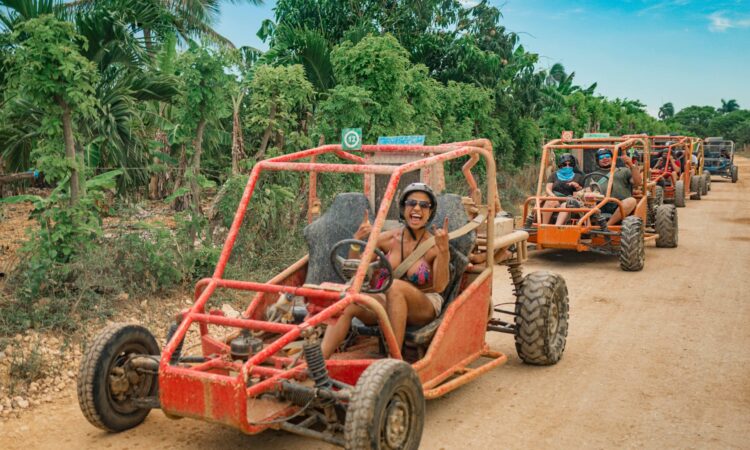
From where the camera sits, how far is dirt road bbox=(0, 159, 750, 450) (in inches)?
181

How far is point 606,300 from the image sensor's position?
28.2ft

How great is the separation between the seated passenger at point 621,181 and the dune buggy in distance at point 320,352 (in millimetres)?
5534

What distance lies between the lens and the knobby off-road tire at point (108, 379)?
433cm

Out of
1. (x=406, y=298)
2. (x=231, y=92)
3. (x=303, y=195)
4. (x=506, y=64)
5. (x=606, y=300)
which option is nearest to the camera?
(x=406, y=298)

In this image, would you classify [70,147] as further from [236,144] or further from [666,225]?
[666,225]

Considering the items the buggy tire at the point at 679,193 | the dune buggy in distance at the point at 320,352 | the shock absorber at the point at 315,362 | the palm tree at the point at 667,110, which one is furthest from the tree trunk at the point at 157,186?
the palm tree at the point at 667,110

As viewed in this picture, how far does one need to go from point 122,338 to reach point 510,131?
1569 cm

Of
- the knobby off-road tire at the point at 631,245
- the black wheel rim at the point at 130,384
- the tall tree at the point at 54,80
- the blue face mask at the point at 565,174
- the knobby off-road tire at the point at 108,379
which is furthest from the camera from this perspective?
the blue face mask at the point at 565,174

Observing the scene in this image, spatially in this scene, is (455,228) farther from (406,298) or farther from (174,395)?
(174,395)

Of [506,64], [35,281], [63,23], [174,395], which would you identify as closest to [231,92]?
[63,23]

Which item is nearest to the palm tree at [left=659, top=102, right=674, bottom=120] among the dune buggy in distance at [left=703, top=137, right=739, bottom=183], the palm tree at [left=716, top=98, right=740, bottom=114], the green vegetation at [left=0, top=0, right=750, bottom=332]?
the palm tree at [left=716, top=98, right=740, bottom=114]

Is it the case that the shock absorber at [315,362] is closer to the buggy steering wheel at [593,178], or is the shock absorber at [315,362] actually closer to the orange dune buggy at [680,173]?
the buggy steering wheel at [593,178]

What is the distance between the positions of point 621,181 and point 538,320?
638 centimetres

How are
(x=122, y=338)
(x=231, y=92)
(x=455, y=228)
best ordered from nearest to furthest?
1. (x=122, y=338)
2. (x=455, y=228)
3. (x=231, y=92)
